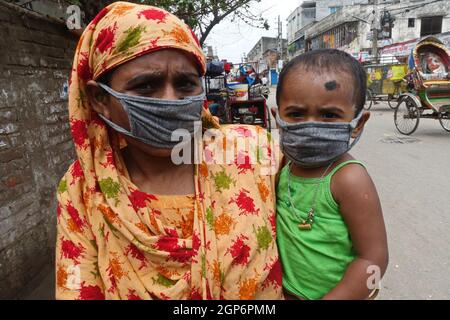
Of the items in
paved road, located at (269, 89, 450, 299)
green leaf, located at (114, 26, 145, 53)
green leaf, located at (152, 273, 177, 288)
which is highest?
green leaf, located at (114, 26, 145, 53)

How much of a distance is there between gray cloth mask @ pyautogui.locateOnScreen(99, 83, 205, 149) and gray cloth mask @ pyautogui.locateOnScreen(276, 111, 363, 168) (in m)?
0.33

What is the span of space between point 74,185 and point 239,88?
7.74 m

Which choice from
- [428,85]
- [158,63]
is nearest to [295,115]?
[158,63]

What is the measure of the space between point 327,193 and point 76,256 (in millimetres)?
855

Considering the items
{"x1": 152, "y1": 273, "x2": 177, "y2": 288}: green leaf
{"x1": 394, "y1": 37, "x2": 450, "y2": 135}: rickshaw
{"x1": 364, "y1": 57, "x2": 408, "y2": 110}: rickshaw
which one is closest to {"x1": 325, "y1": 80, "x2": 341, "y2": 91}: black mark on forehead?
{"x1": 152, "y1": 273, "x2": 177, "y2": 288}: green leaf

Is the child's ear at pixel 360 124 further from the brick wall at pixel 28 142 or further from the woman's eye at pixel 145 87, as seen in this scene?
the brick wall at pixel 28 142

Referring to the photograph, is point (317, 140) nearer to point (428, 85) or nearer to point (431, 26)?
point (428, 85)

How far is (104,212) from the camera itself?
1.12 metres

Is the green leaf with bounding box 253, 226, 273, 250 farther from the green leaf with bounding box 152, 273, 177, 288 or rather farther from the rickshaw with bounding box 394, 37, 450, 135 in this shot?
the rickshaw with bounding box 394, 37, 450, 135

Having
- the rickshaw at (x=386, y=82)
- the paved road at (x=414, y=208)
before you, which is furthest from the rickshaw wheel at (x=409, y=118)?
the rickshaw at (x=386, y=82)

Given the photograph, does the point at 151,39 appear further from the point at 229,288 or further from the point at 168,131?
the point at 229,288

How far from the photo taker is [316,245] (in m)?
1.10

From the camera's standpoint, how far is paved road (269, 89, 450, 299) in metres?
2.43
